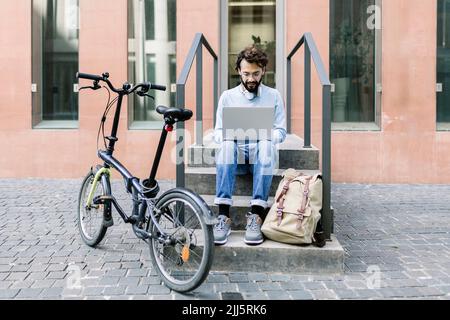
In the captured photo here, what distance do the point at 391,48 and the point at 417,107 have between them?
1.01m

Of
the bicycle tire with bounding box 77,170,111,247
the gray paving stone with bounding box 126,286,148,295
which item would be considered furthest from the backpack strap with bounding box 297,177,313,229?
the bicycle tire with bounding box 77,170,111,247

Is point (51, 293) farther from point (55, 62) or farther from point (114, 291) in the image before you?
point (55, 62)

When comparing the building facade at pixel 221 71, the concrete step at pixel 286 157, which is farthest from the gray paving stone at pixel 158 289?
the building facade at pixel 221 71

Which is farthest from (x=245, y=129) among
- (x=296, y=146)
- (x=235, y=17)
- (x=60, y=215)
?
(x=235, y=17)

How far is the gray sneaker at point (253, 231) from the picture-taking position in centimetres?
409

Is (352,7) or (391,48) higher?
(352,7)

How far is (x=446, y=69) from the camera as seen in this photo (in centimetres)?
847

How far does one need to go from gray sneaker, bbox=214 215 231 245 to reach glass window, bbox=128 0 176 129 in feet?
15.9

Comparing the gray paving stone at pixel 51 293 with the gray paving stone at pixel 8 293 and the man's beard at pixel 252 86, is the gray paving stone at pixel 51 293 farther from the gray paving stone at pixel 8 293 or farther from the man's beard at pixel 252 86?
the man's beard at pixel 252 86

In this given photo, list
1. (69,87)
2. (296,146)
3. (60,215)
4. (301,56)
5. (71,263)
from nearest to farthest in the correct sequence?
(71,263), (296,146), (60,215), (301,56), (69,87)

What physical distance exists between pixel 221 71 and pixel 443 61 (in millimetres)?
3530

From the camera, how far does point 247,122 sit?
177 inches

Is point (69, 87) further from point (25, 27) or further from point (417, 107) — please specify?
point (417, 107)

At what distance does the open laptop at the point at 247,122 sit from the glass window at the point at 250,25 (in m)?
4.33
